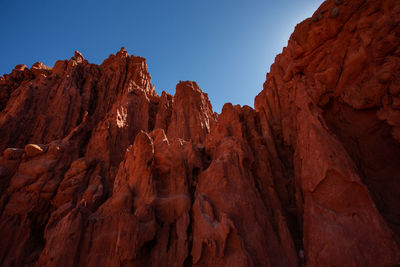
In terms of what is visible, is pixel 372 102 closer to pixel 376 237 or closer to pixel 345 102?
pixel 345 102

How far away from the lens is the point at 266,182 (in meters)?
12.7

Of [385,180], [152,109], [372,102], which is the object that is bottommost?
[385,180]

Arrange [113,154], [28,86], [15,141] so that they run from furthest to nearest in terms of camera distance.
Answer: [28,86], [15,141], [113,154]

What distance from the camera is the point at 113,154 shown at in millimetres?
20141

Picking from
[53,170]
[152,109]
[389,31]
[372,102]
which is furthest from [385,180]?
[152,109]

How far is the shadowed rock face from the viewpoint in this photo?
8789 millimetres

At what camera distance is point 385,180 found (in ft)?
32.6

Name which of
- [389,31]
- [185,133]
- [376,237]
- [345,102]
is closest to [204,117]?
[185,133]

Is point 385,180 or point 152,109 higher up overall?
point 152,109

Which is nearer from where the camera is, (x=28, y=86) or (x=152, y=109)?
(x=28, y=86)

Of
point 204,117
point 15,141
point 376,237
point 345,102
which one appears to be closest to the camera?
point 376,237

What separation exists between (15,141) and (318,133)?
28511mm

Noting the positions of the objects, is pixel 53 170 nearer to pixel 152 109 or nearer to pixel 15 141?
pixel 15 141

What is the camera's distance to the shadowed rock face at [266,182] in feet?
28.8
